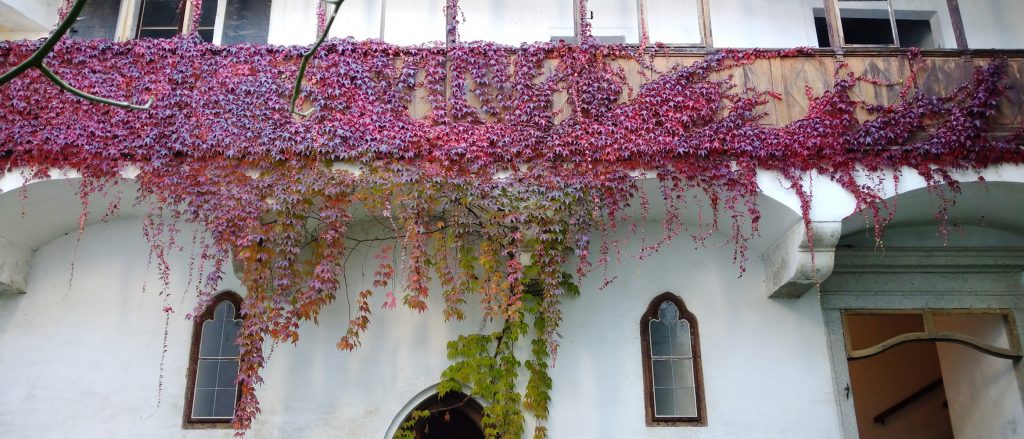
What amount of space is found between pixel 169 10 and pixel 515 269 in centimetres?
548

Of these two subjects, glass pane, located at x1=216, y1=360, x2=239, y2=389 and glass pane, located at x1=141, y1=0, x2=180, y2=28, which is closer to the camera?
glass pane, located at x1=216, y1=360, x2=239, y2=389

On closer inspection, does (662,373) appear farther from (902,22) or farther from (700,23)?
(902,22)

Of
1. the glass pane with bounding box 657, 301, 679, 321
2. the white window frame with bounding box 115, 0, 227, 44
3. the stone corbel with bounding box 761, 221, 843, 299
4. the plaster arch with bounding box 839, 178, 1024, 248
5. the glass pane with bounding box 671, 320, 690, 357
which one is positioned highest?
the white window frame with bounding box 115, 0, 227, 44

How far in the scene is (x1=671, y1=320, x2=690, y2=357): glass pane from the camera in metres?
8.65

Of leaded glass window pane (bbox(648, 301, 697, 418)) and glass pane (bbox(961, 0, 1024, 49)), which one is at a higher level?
glass pane (bbox(961, 0, 1024, 49))

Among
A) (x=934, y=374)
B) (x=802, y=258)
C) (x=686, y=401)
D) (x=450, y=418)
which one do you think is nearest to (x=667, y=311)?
(x=686, y=401)

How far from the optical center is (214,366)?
8.57 meters

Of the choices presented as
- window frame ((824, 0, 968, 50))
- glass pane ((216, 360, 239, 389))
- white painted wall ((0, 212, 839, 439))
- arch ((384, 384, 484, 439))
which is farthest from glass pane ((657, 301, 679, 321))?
glass pane ((216, 360, 239, 389))

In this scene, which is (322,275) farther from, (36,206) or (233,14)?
(233,14)

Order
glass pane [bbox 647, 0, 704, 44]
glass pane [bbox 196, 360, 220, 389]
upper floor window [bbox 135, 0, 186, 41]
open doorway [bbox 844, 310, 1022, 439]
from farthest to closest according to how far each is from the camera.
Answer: glass pane [bbox 647, 0, 704, 44] → upper floor window [bbox 135, 0, 186, 41] → open doorway [bbox 844, 310, 1022, 439] → glass pane [bbox 196, 360, 220, 389]

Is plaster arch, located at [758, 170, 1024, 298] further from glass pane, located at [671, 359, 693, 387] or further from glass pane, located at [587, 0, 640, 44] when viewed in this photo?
glass pane, located at [587, 0, 640, 44]

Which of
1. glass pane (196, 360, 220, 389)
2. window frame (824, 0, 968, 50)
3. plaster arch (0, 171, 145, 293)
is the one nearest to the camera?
plaster arch (0, 171, 145, 293)

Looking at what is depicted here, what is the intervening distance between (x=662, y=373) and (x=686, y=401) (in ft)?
1.21

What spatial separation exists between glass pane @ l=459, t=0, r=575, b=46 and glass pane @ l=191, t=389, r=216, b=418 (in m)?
4.92
